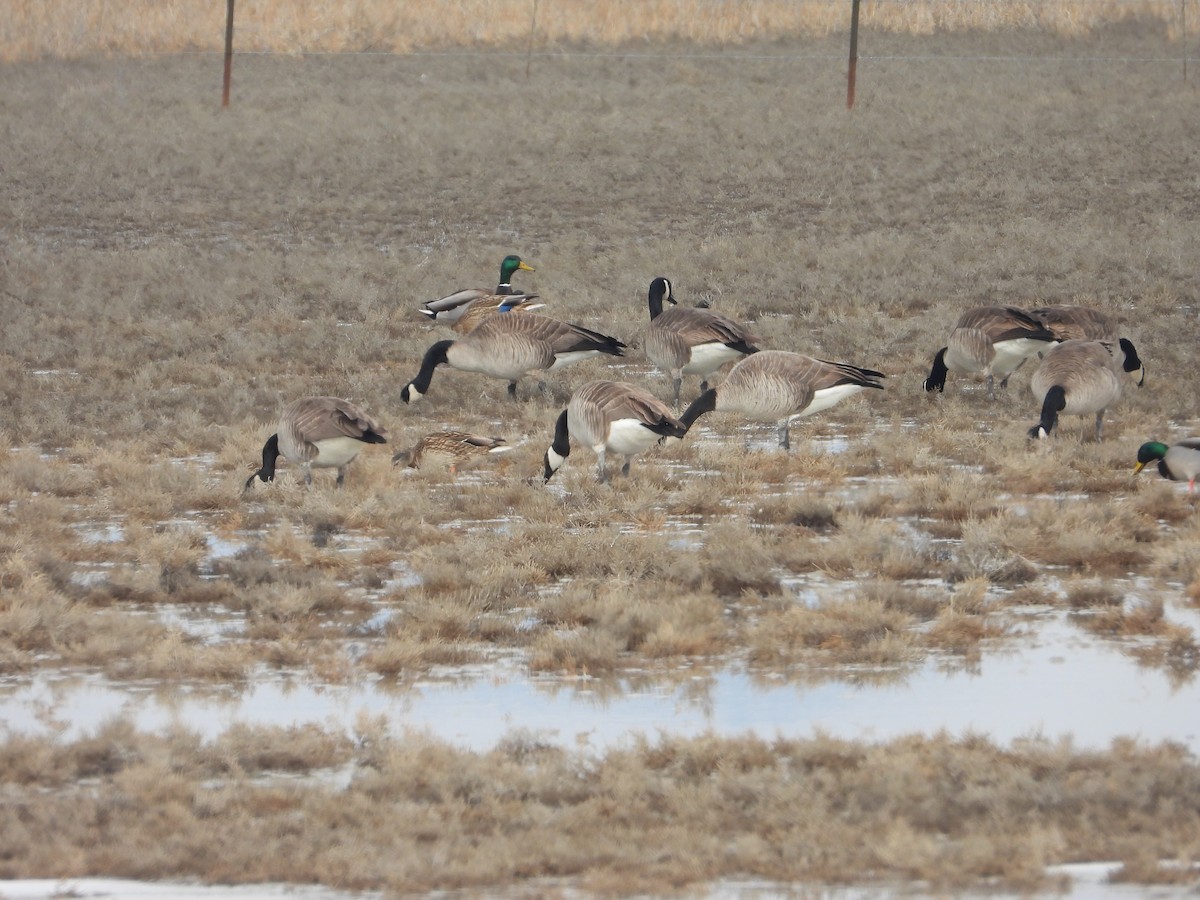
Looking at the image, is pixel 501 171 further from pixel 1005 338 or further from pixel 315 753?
pixel 315 753

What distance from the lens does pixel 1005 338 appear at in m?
15.1

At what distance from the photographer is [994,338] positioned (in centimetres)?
1507

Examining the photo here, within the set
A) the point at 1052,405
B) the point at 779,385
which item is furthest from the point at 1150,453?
the point at 779,385

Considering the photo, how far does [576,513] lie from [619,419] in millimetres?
947

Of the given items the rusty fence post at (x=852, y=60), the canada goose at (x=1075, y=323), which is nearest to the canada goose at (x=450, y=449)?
the canada goose at (x=1075, y=323)

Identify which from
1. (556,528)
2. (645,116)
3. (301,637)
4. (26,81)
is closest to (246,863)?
(301,637)

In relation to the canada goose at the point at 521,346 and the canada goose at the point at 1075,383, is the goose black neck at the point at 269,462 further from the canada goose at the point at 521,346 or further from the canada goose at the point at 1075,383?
the canada goose at the point at 1075,383

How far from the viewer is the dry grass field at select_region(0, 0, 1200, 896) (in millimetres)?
6301

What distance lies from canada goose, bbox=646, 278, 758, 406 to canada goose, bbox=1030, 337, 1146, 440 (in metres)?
2.74

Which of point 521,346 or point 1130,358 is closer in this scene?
point 521,346

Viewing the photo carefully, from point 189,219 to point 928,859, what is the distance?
26086 millimetres

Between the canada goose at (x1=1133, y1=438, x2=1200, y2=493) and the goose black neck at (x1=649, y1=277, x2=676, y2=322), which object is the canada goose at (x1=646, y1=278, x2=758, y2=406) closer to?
the goose black neck at (x1=649, y1=277, x2=676, y2=322)

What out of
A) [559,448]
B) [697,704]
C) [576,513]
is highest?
[559,448]

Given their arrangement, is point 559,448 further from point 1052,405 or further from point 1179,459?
point 1179,459
